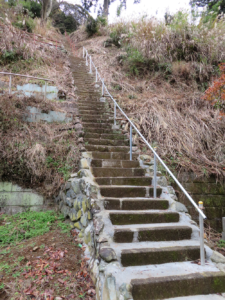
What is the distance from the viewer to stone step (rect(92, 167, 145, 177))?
14.0 ft

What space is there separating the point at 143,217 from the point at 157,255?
2.30 ft

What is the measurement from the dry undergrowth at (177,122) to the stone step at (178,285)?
2.98 meters

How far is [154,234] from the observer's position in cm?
295

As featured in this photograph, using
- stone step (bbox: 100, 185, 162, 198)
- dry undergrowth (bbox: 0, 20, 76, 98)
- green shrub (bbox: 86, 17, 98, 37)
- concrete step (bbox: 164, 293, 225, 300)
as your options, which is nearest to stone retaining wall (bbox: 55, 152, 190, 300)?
stone step (bbox: 100, 185, 162, 198)

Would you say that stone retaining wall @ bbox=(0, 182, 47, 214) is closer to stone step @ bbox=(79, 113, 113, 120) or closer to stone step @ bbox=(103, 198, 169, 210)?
stone step @ bbox=(103, 198, 169, 210)

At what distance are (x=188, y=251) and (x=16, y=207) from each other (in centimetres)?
375

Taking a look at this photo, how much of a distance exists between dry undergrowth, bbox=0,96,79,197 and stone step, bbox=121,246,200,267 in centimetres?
261

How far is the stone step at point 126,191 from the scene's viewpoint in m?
3.67

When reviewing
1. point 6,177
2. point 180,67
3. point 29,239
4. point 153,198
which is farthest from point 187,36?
point 29,239

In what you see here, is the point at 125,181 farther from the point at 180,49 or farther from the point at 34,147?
the point at 180,49

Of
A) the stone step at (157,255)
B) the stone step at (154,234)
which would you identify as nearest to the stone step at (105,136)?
the stone step at (154,234)

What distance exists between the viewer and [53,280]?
103 inches

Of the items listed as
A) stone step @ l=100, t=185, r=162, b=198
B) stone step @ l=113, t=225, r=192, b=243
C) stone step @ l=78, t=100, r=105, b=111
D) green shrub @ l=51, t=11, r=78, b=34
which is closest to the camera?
stone step @ l=113, t=225, r=192, b=243

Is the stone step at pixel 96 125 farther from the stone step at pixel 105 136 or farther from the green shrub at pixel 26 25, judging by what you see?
the green shrub at pixel 26 25
